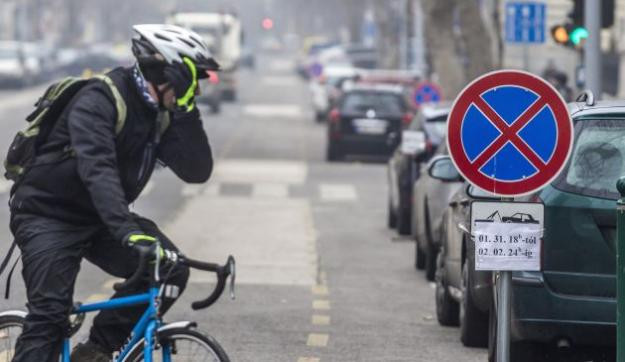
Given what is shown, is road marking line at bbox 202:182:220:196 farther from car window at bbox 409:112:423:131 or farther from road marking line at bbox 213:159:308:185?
car window at bbox 409:112:423:131

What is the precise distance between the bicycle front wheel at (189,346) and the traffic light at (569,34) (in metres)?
14.1

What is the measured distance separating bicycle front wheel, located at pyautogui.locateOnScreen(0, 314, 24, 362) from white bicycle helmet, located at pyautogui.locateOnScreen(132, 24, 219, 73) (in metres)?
1.25

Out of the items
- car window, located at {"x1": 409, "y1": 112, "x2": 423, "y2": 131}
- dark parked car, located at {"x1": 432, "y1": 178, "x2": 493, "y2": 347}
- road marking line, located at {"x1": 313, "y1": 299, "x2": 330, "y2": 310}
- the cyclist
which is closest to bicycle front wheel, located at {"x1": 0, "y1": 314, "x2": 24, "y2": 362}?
the cyclist

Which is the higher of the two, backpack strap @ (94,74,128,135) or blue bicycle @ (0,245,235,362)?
backpack strap @ (94,74,128,135)

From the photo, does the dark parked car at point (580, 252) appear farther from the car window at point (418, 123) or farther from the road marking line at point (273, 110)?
the road marking line at point (273, 110)

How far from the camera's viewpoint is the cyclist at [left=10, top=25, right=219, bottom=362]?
6.97 meters

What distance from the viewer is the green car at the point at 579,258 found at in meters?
8.73

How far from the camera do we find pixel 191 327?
6.82 meters

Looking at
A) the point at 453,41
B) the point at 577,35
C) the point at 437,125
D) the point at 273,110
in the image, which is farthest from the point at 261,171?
the point at 273,110

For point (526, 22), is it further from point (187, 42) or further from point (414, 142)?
point (187, 42)

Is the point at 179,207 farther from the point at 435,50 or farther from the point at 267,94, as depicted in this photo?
the point at 267,94

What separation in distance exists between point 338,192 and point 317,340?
1684cm

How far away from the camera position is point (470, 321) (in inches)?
430

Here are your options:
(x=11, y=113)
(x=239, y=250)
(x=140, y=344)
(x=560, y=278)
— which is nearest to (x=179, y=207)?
(x=239, y=250)
